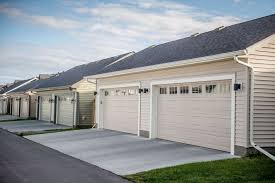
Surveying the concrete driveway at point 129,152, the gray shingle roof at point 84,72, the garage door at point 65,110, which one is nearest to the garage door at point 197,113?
the concrete driveway at point 129,152

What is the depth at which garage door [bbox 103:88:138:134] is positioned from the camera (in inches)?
766

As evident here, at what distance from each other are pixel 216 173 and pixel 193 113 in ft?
17.4

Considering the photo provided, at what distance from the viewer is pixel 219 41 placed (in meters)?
14.9

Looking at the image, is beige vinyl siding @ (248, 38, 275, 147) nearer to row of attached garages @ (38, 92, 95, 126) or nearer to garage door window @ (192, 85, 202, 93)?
garage door window @ (192, 85, 202, 93)

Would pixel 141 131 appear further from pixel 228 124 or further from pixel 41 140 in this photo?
pixel 228 124

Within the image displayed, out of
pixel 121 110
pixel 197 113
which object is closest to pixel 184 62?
pixel 197 113

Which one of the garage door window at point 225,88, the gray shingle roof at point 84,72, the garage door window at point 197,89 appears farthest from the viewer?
the gray shingle roof at point 84,72

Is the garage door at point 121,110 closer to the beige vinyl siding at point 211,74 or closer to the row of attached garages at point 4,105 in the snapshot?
the beige vinyl siding at point 211,74

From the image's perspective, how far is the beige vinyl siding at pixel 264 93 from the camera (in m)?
12.1

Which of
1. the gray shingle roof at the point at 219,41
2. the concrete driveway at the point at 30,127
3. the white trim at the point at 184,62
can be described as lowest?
the concrete driveway at the point at 30,127

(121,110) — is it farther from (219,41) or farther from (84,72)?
(84,72)

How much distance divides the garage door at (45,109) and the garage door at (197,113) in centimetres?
1756

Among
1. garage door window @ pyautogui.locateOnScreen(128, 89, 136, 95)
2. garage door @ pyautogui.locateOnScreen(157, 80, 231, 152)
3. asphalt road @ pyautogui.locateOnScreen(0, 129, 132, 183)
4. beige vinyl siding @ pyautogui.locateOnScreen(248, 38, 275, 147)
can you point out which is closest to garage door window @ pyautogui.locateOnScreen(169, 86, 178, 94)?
garage door @ pyautogui.locateOnScreen(157, 80, 231, 152)

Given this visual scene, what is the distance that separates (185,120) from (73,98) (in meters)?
12.9
